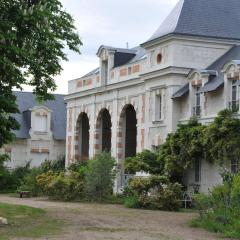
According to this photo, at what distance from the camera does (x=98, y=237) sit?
17266mm

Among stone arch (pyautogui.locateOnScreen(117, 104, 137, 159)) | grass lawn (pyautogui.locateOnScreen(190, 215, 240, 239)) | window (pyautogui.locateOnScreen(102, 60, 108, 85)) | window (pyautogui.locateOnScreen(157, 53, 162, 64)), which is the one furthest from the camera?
window (pyautogui.locateOnScreen(102, 60, 108, 85))

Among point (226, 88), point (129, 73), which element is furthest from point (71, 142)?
point (226, 88)

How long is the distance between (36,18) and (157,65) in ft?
52.3

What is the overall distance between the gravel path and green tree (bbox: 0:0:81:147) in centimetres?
393

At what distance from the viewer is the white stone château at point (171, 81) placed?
1270 inches

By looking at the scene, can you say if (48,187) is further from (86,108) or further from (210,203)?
(210,203)

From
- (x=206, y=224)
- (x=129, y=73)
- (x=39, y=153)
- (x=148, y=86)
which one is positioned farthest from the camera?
(x=39, y=153)

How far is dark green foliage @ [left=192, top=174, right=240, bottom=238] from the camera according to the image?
19.1 metres

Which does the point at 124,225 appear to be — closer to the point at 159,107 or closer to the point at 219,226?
the point at 219,226

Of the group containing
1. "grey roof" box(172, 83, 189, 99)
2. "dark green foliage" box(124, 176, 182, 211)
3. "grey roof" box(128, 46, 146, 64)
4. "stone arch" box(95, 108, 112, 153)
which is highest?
"grey roof" box(128, 46, 146, 64)

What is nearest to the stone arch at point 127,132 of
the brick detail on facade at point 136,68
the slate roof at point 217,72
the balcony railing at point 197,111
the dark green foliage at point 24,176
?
the brick detail on facade at point 136,68

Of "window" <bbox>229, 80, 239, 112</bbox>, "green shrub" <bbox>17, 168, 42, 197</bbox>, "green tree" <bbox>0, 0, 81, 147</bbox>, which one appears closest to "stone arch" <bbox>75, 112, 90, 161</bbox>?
"green shrub" <bbox>17, 168, 42, 197</bbox>

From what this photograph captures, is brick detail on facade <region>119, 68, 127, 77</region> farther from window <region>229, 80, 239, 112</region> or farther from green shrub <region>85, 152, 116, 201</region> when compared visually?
window <region>229, 80, 239, 112</region>

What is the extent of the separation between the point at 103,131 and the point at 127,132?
271 cm
